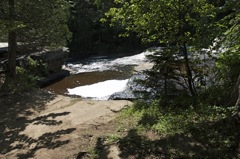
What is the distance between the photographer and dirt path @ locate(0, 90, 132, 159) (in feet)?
17.7

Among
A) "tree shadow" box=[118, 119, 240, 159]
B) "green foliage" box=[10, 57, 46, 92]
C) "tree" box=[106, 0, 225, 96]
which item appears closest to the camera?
"tree shadow" box=[118, 119, 240, 159]

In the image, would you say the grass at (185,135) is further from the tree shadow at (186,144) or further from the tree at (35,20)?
the tree at (35,20)

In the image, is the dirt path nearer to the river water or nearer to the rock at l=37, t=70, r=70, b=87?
the river water

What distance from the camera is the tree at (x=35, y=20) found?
1073cm

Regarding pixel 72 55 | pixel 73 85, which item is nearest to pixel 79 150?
pixel 73 85

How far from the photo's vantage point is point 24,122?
7410 millimetres

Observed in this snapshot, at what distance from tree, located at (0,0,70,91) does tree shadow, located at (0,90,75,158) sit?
2.03 metres

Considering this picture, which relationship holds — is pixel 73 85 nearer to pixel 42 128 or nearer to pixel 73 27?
pixel 42 128

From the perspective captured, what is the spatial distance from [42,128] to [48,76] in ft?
32.1

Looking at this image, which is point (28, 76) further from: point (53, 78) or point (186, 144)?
point (186, 144)

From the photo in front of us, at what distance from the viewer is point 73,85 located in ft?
50.1

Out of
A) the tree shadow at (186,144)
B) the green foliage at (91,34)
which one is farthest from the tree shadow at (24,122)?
the green foliage at (91,34)

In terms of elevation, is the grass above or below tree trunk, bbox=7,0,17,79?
below

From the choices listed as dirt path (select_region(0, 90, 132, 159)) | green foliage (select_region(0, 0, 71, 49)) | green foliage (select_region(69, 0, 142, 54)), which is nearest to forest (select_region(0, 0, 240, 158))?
dirt path (select_region(0, 90, 132, 159))
